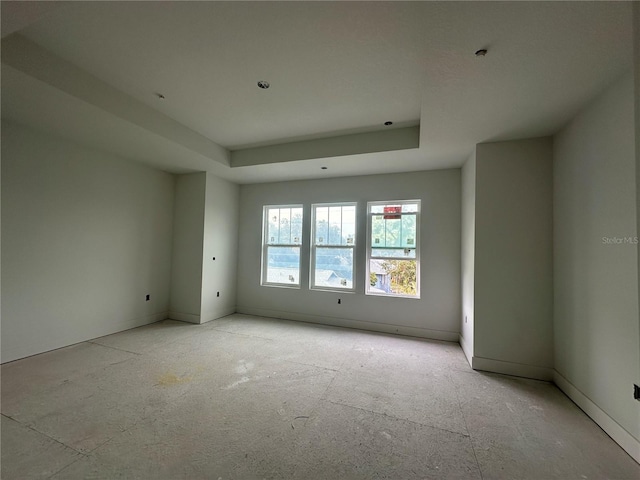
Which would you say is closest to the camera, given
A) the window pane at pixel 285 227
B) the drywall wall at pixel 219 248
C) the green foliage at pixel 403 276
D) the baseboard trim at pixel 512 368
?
the baseboard trim at pixel 512 368

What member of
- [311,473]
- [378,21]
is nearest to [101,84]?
[378,21]

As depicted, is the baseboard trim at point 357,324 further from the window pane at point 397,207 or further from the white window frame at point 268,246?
the window pane at point 397,207

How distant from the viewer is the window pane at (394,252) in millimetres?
Answer: 4199

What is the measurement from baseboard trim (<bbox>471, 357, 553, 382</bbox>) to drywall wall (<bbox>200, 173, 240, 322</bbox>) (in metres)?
4.19

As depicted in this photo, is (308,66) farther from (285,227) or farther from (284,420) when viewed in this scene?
(285,227)

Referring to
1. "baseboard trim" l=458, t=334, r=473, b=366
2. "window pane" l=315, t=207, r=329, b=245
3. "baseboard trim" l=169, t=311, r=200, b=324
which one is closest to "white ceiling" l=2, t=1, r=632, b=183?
"window pane" l=315, t=207, r=329, b=245

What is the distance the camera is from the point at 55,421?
193 cm

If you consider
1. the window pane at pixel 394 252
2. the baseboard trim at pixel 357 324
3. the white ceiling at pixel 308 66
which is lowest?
the baseboard trim at pixel 357 324

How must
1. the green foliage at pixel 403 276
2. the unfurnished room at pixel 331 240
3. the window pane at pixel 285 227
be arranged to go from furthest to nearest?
the window pane at pixel 285 227 < the green foliage at pixel 403 276 < the unfurnished room at pixel 331 240

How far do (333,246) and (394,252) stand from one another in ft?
3.62

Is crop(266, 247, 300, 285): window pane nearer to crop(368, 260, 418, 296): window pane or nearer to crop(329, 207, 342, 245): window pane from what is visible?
crop(329, 207, 342, 245): window pane

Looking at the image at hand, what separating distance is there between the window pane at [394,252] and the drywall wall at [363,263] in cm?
19

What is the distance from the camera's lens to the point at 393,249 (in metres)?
4.29

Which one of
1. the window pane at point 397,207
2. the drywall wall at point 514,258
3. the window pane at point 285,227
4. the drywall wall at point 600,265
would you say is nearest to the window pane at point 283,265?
the window pane at point 285,227
